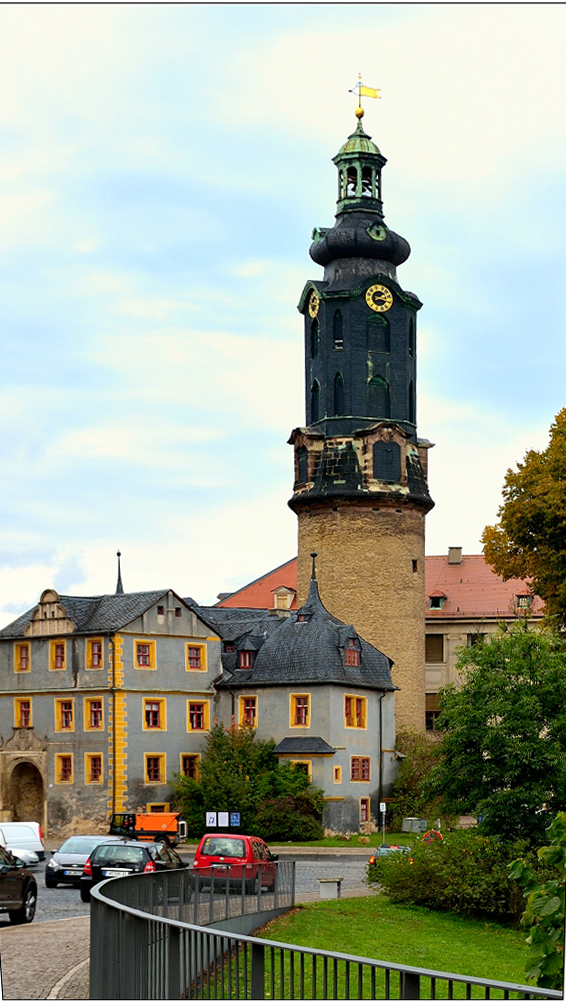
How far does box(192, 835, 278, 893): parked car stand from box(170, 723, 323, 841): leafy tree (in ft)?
65.6

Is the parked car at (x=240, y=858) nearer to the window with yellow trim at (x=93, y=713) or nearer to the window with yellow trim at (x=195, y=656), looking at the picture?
the window with yellow trim at (x=93, y=713)

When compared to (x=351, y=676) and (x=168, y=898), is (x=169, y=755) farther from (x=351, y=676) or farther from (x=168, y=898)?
(x=168, y=898)

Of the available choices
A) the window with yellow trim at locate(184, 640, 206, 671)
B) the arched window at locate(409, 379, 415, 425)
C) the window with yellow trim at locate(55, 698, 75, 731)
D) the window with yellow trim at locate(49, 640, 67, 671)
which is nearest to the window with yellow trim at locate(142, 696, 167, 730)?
the window with yellow trim at locate(184, 640, 206, 671)

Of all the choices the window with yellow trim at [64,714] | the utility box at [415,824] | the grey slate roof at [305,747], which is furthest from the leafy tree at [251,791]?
the window with yellow trim at [64,714]

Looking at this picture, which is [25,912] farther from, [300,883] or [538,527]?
[538,527]

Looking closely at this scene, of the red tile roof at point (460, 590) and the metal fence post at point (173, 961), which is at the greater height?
the red tile roof at point (460, 590)

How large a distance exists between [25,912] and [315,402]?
51.4 m

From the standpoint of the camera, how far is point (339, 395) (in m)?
73.9

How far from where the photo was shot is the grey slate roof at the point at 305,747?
56.6m

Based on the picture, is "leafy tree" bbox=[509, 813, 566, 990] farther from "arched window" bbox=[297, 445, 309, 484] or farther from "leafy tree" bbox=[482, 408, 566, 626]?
"arched window" bbox=[297, 445, 309, 484]

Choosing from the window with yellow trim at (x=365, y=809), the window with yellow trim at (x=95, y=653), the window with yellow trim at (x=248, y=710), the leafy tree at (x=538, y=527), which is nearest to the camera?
the leafy tree at (x=538, y=527)

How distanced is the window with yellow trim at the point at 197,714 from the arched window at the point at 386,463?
16476mm

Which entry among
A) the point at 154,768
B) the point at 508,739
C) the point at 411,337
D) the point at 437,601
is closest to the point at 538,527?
the point at 508,739

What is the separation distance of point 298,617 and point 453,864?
1123 inches
